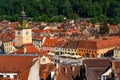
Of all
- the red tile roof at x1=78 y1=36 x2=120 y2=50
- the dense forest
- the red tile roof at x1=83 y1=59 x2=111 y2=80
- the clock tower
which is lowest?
the dense forest

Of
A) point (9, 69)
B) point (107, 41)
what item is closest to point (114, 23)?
point (107, 41)

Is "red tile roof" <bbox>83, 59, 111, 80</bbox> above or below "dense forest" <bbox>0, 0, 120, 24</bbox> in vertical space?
above

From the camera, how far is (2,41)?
6662cm

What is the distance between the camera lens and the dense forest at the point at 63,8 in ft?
410

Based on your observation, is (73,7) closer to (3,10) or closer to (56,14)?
(56,14)

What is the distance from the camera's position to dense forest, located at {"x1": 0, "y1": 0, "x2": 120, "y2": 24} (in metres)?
125

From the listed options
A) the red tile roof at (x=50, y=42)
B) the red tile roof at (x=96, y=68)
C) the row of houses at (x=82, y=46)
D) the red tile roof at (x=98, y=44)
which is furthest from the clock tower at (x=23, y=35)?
the red tile roof at (x=96, y=68)

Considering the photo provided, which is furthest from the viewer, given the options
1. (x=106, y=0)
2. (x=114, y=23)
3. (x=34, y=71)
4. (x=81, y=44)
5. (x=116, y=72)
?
(x=106, y=0)

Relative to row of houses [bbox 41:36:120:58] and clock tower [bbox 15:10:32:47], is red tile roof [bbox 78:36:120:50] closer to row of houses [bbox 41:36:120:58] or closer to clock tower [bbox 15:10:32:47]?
row of houses [bbox 41:36:120:58]

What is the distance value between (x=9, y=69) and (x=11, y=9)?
103652mm

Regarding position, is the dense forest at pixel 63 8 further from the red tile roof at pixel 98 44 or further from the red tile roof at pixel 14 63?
the red tile roof at pixel 14 63

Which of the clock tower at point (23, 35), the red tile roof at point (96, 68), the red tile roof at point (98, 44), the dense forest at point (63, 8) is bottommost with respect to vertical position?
the dense forest at point (63, 8)

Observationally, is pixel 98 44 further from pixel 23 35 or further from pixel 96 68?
pixel 96 68

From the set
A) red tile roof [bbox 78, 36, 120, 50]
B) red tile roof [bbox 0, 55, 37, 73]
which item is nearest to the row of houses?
red tile roof [bbox 78, 36, 120, 50]
